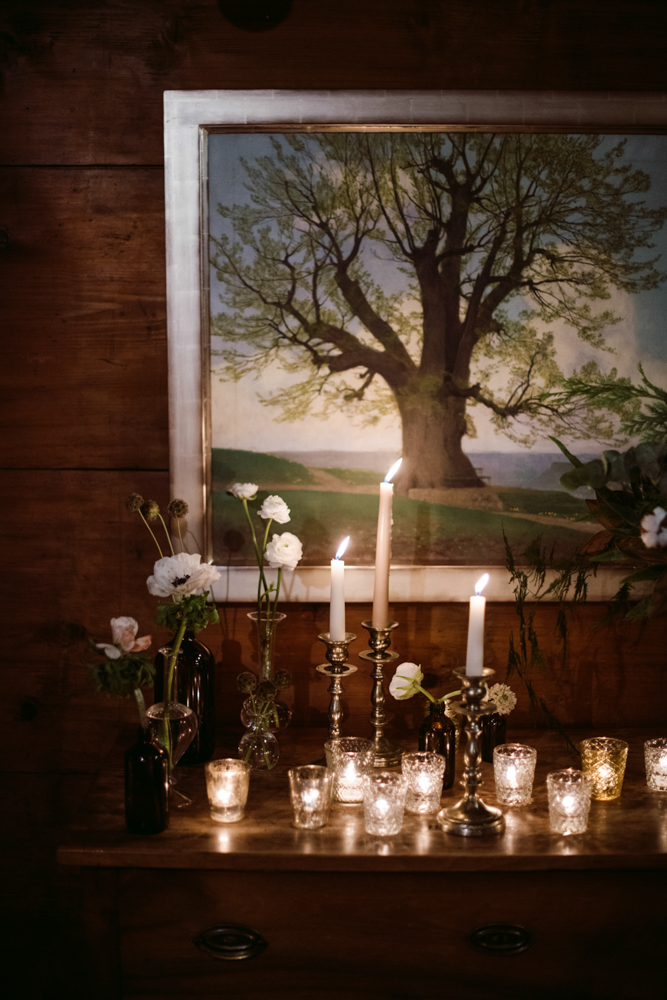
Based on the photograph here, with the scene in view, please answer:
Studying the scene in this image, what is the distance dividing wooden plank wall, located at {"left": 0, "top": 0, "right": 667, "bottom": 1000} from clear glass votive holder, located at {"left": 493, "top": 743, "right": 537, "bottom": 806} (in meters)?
0.33

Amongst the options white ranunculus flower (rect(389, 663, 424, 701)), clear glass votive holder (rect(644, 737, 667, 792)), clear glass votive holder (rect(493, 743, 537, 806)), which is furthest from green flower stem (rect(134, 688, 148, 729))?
clear glass votive holder (rect(644, 737, 667, 792))

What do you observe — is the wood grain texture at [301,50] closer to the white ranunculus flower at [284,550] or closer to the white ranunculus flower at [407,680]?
the white ranunculus flower at [284,550]

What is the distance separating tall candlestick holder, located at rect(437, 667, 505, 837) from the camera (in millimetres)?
1137

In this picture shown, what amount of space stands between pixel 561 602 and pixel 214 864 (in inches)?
30.7

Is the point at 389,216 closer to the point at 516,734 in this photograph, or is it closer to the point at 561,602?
the point at 561,602

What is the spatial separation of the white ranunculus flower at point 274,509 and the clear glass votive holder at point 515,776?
1.75ft

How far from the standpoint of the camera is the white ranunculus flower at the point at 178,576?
1.26 m

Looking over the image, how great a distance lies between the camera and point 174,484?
58.6 inches

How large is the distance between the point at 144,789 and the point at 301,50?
4.30ft

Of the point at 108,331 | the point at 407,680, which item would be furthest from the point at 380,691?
the point at 108,331

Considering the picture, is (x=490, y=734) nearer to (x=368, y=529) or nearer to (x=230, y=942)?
(x=368, y=529)

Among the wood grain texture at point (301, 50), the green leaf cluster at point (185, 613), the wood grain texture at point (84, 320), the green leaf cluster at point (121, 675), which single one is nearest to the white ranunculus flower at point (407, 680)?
the green leaf cluster at point (185, 613)

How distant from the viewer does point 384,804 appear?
3.69 ft

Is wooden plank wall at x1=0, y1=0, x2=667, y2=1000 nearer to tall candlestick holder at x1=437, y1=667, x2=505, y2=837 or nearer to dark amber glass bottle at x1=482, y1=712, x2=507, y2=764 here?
dark amber glass bottle at x1=482, y1=712, x2=507, y2=764
